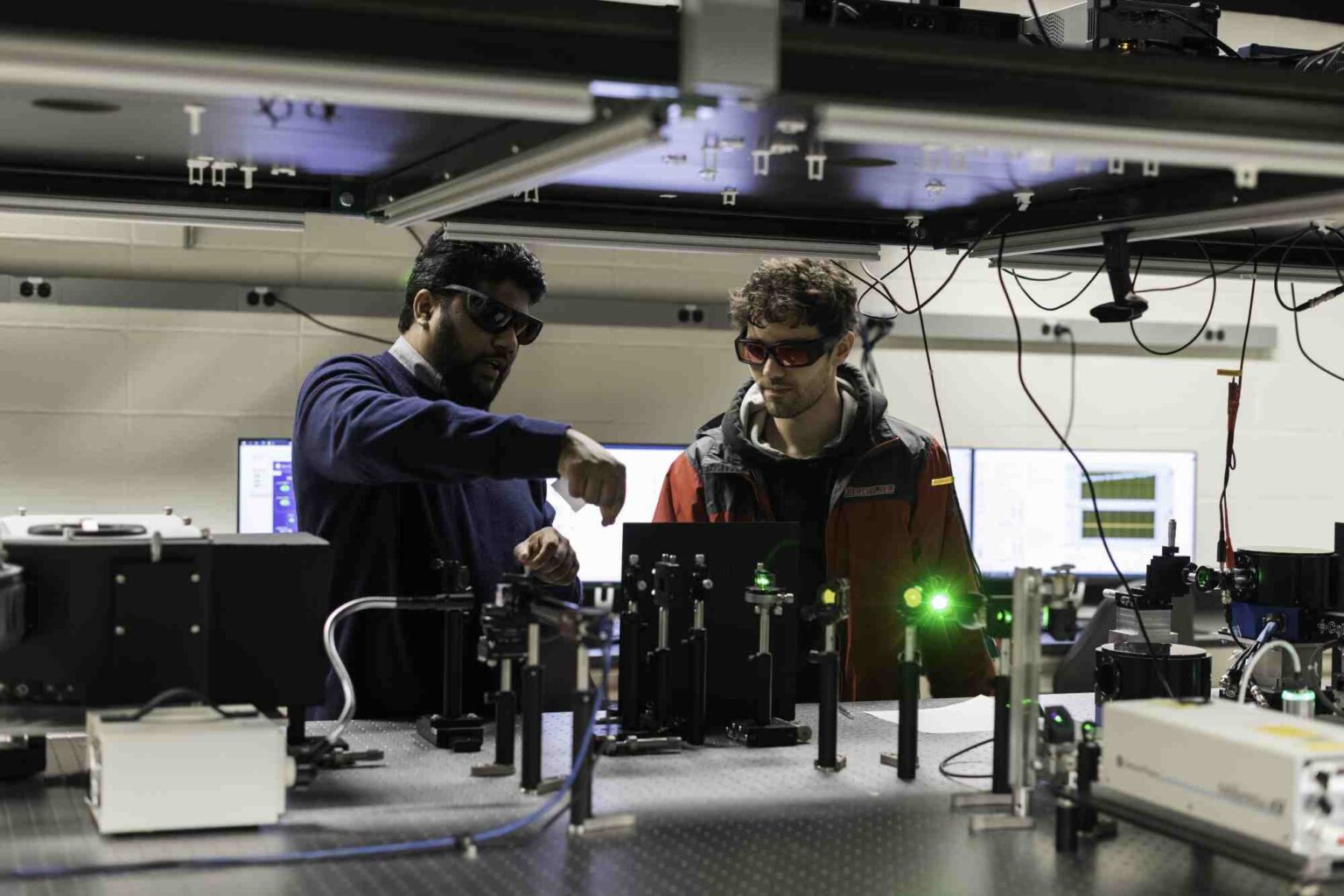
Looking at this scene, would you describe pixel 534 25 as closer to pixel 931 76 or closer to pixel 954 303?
pixel 931 76

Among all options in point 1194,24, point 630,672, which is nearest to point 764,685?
point 630,672

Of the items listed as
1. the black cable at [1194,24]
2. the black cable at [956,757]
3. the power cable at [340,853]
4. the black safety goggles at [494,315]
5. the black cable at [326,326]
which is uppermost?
the black cable at [1194,24]

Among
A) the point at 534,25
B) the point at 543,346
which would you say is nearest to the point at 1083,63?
the point at 534,25

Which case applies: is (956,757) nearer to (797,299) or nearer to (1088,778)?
(1088,778)

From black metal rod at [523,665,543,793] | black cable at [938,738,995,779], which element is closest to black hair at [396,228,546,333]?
black metal rod at [523,665,543,793]

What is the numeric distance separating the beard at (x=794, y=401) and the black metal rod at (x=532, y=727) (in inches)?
47.3

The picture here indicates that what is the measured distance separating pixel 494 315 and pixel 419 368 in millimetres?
192

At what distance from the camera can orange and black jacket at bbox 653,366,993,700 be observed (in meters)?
2.74

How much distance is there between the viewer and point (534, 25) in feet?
4.45

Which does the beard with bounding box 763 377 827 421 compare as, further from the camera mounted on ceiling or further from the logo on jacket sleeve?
the camera mounted on ceiling

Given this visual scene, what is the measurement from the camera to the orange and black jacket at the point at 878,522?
2.74 meters

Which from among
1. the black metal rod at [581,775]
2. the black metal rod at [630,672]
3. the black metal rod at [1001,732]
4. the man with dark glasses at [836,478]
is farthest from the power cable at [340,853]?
the man with dark glasses at [836,478]

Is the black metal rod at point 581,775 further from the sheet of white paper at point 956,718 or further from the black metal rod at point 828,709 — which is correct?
the sheet of white paper at point 956,718

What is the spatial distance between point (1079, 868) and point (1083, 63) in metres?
0.91
